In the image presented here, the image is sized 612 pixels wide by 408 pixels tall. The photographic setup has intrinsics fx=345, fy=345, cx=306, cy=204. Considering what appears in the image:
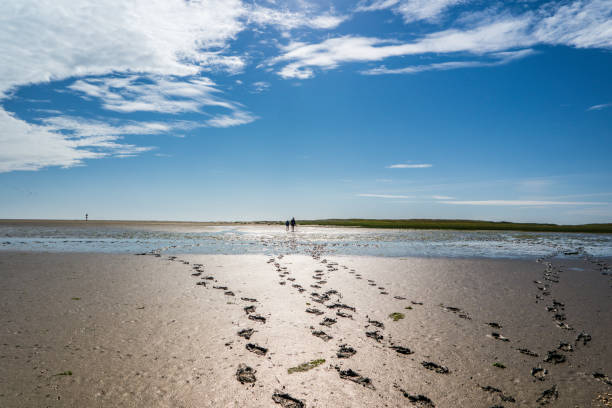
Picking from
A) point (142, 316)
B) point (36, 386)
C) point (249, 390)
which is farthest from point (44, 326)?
point (249, 390)

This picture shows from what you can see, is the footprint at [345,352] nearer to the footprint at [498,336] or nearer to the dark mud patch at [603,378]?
the footprint at [498,336]

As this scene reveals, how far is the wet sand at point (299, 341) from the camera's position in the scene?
18.5ft

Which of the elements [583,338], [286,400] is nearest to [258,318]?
[286,400]

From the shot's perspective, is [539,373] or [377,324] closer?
[539,373]

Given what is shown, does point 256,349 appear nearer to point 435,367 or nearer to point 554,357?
point 435,367

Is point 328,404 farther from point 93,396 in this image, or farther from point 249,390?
point 93,396

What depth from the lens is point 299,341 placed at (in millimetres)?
7812

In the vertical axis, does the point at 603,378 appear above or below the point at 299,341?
below

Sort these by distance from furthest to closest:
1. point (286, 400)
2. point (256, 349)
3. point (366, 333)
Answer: point (366, 333)
point (256, 349)
point (286, 400)

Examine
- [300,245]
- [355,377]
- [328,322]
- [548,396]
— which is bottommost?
[548,396]

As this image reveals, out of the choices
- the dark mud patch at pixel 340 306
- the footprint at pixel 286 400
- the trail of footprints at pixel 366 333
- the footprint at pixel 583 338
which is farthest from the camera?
the dark mud patch at pixel 340 306

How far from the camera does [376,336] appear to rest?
8203 millimetres

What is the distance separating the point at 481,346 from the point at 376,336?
2325mm

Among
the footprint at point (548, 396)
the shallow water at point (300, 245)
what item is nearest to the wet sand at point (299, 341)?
the footprint at point (548, 396)
